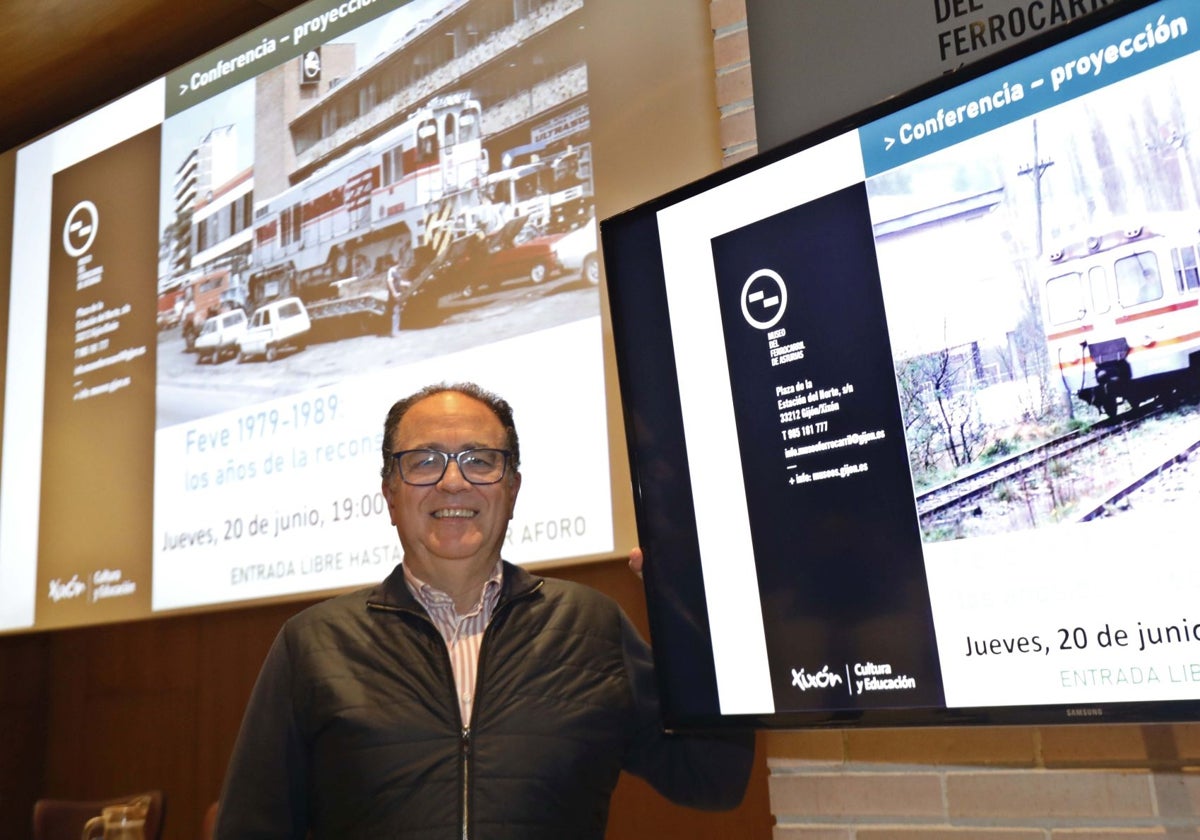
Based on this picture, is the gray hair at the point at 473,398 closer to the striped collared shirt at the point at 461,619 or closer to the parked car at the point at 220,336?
the striped collared shirt at the point at 461,619

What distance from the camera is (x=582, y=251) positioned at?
110 inches

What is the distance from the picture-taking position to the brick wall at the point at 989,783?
5.93ft

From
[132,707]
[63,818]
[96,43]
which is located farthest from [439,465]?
[96,43]

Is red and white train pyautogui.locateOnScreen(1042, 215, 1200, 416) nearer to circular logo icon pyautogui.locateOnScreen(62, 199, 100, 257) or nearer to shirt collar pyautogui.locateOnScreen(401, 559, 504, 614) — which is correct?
shirt collar pyautogui.locateOnScreen(401, 559, 504, 614)

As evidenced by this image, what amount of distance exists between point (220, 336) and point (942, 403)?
271cm

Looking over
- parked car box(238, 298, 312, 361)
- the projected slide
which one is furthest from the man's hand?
parked car box(238, 298, 312, 361)

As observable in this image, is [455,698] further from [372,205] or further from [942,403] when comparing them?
[372,205]

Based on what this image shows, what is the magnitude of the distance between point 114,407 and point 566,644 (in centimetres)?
253

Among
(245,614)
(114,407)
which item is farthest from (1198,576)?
(114,407)

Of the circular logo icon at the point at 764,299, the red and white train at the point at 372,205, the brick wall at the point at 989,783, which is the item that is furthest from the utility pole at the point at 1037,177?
the red and white train at the point at 372,205

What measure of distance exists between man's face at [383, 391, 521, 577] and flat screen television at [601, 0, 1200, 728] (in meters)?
0.35

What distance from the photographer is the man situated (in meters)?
1.70

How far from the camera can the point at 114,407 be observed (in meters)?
3.78

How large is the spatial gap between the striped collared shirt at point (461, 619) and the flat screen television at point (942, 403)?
38 centimetres
